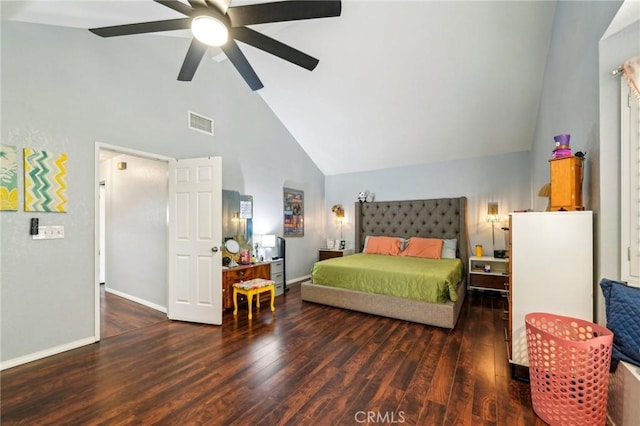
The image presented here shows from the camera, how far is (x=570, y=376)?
150 centimetres

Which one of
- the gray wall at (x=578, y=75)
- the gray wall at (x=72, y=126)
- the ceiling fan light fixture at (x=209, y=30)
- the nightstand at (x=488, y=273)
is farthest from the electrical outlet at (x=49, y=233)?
the nightstand at (x=488, y=273)

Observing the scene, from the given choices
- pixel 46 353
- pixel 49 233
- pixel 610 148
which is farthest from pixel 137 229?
pixel 610 148

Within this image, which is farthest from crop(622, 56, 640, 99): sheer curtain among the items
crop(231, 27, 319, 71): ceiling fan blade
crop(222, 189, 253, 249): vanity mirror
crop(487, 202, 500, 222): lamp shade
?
crop(222, 189, 253, 249): vanity mirror

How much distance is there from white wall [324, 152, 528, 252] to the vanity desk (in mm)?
2448

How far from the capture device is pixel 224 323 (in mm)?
3244

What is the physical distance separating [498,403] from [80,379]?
10.1 feet

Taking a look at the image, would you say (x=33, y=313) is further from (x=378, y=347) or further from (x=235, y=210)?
(x=378, y=347)

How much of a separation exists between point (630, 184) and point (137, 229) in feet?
17.2

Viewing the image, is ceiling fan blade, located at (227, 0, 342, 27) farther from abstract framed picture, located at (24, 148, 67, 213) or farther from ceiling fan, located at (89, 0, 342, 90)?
abstract framed picture, located at (24, 148, 67, 213)

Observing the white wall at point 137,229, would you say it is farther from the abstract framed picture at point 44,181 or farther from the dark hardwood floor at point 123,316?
the abstract framed picture at point 44,181

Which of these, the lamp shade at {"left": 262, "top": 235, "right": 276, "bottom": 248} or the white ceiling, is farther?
the lamp shade at {"left": 262, "top": 235, "right": 276, "bottom": 248}

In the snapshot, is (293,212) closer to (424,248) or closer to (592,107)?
(424,248)

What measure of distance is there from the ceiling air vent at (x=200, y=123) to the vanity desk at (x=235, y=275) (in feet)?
6.55

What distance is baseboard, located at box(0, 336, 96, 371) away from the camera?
223 centimetres
